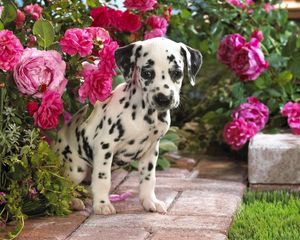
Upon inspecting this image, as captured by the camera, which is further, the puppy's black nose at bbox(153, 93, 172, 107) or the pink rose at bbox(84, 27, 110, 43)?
the pink rose at bbox(84, 27, 110, 43)

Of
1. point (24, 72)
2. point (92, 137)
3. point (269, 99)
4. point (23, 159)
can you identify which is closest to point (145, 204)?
point (92, 137)

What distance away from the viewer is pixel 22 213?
3.43 meters

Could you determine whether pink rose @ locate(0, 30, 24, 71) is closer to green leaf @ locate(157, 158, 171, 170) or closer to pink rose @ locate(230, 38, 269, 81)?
green leaf @ locate(157, 158, 171, 170)

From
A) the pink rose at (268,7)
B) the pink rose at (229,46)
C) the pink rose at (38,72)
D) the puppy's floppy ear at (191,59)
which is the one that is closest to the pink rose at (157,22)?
the pink rose at (229,46)

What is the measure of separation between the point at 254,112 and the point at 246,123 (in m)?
0.12

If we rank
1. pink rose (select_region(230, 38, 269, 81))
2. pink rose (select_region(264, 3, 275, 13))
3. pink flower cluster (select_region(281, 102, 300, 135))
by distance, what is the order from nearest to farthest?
pink flower cluster (select_region(281, 102, 300, 135)), pink rose (select_region(230, 38, 269, 81)), pink rose (select_region(264, 3, 275, 13))

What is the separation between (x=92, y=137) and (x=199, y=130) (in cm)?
191

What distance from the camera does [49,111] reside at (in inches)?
132

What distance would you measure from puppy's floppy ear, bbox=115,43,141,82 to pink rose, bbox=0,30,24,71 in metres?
0.46

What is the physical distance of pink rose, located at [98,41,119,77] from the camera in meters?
3.43

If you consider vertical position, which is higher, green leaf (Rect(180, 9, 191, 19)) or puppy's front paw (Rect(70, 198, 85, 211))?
green leaf (Rect(180, 9, 191, 19))

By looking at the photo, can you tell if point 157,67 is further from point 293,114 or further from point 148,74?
point 293,114

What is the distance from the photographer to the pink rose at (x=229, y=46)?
15.5 ft

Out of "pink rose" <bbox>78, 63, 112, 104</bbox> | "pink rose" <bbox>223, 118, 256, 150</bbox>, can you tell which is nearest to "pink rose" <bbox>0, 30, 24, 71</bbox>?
"pink rose" <bbox>78, 63, 112, 104</bbox>
